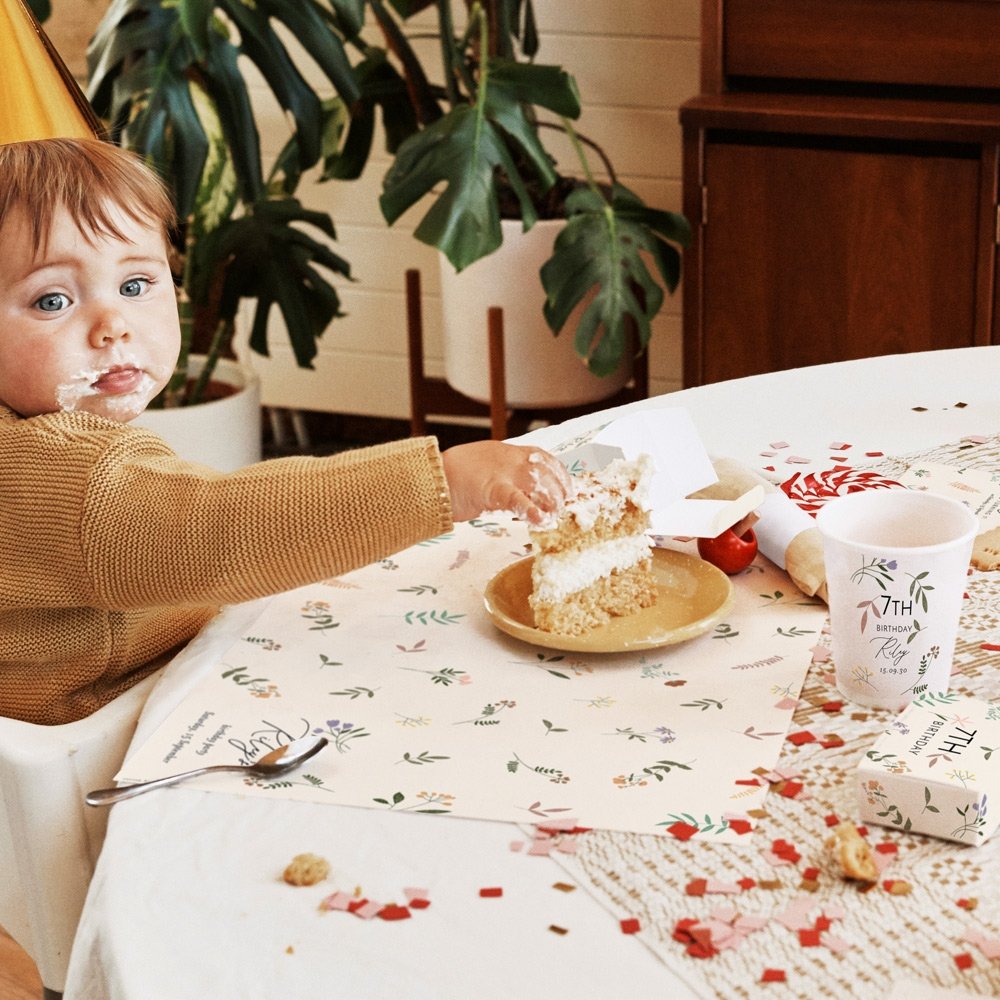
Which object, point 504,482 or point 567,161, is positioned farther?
point 567,161

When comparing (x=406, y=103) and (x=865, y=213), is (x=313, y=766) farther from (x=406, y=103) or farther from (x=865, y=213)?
(x=406, y=103)

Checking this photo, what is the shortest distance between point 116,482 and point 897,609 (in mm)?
518

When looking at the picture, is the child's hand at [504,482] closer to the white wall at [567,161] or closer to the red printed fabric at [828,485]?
the red printed fabric at [828,485]

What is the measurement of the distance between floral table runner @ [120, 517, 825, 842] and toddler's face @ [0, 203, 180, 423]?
0.21 m

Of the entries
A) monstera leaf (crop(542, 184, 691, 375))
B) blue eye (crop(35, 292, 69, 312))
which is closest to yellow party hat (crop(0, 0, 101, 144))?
blue eye (crop(35, 292, 69, 312))

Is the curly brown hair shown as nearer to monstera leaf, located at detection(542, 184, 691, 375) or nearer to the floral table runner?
the floral table runner

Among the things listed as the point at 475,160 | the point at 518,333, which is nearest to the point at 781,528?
the point at 475,160

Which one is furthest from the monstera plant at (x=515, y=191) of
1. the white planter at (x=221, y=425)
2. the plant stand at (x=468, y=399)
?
the white planter at (x=221, y=425)

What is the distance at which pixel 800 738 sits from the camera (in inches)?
33.3

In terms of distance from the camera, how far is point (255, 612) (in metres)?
1.07

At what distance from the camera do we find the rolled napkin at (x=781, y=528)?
1031 millimetres

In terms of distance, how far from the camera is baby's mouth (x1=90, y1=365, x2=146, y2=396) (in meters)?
1.02

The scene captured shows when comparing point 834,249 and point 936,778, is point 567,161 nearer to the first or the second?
point 834,249

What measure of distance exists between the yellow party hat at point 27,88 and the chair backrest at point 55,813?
488 millimetres
